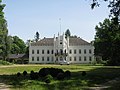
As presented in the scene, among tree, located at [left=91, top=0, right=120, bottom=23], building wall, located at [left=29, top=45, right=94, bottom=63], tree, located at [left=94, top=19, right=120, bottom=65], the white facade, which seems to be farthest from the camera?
building wall, located at [left=29, top=45, right=94, bottom=63]

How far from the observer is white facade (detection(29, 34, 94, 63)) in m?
100

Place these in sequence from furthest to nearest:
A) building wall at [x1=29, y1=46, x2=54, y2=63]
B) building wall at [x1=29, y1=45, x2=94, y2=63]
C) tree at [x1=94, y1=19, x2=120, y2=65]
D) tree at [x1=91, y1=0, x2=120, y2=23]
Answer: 1. building wall at [x1=29, y1=46, x2=54, y2=63]
2. building wall at [x1=29, y1=45, x2=94, y2=63]
3. tree at [x1=94, y1=19, x2=120, y2=65]
4. tree at [x1=91, y1=0, x2=120, y2=23]

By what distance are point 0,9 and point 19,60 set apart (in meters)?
58.2

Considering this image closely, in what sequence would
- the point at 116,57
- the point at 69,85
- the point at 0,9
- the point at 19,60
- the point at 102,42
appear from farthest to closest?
the point at 19,60
the point at 102,42
the point at 116,57
the point at 0,9
the point at 69,85

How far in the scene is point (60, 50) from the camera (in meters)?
100

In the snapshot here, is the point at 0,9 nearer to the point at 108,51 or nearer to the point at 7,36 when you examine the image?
the point at 108,51

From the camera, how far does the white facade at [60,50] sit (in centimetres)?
10038

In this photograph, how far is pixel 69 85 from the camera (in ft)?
77.9

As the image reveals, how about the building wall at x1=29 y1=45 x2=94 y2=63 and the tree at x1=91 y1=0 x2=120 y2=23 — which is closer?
the tree at x1=91 y1=0 x2=120 y2=23

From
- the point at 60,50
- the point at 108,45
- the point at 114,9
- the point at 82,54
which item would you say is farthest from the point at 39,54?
the point at 114,9

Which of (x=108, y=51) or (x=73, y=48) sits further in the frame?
(x=73, y=48)

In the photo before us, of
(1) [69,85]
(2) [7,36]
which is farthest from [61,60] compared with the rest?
(1) [69,85]

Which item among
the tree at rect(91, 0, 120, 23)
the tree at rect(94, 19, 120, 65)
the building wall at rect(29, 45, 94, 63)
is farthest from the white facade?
the tree at rect(91, 0, 120, 23)

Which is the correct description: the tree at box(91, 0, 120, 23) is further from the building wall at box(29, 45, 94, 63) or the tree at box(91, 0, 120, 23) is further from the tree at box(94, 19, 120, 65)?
the building wall at box(29, 45, 94, 63)
